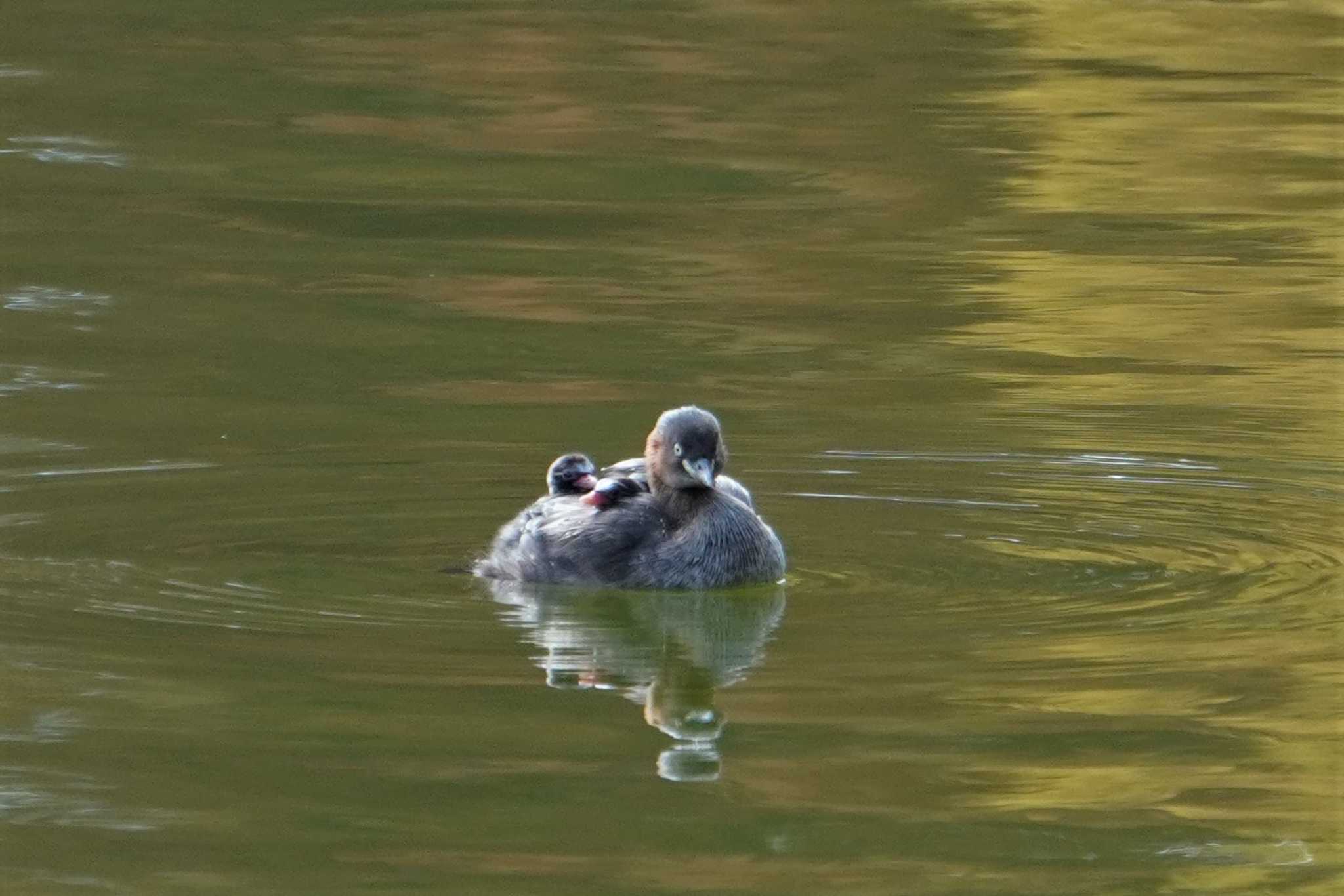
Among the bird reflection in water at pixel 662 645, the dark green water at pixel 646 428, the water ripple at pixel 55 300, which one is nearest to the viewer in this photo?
the dark green water at pixel 646 428

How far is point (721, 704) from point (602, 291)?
6.66 m

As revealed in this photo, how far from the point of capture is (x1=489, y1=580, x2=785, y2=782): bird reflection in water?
8016 millimetres

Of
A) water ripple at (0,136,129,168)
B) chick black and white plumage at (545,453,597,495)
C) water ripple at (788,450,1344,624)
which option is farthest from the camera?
water ripple at (0,136,129,168)

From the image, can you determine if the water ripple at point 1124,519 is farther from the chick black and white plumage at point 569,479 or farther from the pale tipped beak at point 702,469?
the chick black and white plumage at point 569,479

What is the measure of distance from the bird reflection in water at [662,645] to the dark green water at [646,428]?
32 millimetres

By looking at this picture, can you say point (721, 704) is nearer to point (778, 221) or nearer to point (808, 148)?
point (778, 221)

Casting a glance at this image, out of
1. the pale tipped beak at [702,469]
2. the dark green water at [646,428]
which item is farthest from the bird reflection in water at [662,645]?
the pale tipped beak at [702,469]

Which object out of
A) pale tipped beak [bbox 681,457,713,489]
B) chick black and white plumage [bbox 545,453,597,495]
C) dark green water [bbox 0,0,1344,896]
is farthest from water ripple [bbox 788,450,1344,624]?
chick black and white plumage [bbox 545,453,597,495]

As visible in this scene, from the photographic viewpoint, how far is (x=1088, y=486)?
1098 cm

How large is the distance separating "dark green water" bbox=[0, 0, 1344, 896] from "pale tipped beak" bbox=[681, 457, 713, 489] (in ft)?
1.37

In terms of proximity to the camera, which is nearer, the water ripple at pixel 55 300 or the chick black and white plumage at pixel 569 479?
the chick black and white plumage at pixel 569 479

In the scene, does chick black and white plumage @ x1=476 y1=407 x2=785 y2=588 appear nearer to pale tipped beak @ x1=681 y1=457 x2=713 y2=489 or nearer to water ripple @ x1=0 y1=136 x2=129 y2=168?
pale tipped beak @ x1=681 y1=457 x2=713 y2=489

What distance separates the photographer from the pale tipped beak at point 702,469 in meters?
9.52

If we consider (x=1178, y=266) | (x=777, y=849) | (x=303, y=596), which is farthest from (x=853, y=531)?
(x=1178, y=266)
